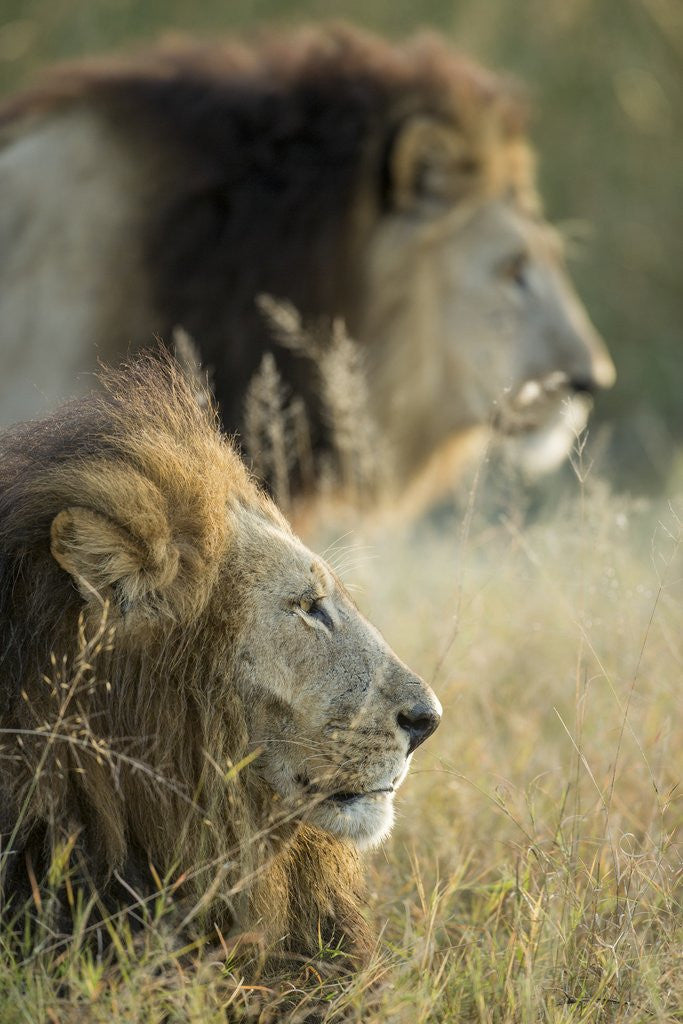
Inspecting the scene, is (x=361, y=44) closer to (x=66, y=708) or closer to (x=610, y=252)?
(x=66, y=708)

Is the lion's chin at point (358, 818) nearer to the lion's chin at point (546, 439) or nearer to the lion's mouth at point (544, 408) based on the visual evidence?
the lion's mouth at point (544, 408)

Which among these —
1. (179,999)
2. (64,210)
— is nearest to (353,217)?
(64,210)

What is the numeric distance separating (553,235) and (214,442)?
344 cm

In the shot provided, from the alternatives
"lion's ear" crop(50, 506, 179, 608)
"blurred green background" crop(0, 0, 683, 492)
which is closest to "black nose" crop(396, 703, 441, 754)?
"lion's ear" crop(50, 506, 179, 608)

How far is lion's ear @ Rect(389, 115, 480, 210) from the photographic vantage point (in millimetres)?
5305

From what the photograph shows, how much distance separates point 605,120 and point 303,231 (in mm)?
8712

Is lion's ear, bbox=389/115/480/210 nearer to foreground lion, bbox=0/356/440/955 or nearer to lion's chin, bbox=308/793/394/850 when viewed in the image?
foreground lion, bbox=0/356/440/955

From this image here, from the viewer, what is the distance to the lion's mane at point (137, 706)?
2.23 m

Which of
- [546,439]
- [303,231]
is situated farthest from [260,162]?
[546,439]

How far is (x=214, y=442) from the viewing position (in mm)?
2582

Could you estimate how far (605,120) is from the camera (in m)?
13.1

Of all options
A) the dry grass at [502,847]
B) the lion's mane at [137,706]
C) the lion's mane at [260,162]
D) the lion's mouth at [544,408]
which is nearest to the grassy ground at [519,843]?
the dry grass at [502,847]

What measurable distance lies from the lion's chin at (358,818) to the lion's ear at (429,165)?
134 inches

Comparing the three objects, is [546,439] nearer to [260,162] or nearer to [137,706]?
[260,162]
